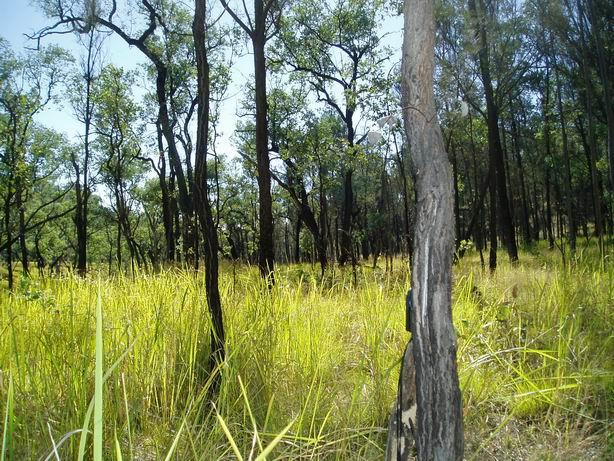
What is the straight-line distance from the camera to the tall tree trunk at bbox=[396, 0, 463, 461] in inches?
59.1

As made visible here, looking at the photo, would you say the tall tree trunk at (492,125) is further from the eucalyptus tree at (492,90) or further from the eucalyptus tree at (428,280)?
the eucalyptus tree at (428,280)

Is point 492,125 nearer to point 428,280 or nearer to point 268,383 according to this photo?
point 268,383

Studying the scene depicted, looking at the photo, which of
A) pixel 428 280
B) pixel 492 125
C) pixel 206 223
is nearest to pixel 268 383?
pixel 206 223

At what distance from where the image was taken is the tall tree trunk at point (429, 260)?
1502 mm

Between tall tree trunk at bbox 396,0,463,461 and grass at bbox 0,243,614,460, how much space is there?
1.94 ft

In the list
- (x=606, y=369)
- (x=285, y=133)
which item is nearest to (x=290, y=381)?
(x=606, y=369)

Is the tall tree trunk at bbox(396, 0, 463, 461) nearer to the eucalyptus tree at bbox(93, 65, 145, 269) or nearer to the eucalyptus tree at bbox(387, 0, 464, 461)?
the eucalyptus tree at bbox(387, 0, 464, 461)

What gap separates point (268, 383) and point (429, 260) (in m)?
1.47

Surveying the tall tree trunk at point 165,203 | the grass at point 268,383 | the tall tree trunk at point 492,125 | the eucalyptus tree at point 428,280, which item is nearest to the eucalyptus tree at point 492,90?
the tall tree trunk at point 492,125

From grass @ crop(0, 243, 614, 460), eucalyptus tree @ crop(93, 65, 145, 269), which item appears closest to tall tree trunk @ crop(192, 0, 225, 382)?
grass @ crop(0, 243, 614, 460)

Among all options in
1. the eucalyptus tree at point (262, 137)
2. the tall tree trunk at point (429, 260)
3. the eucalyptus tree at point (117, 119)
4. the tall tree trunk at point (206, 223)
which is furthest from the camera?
the eucalyptus tree at point (117, 119)

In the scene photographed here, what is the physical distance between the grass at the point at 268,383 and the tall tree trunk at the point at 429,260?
59cm

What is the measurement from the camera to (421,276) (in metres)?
1.56

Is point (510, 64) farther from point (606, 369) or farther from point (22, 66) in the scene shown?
point (22, 66)
